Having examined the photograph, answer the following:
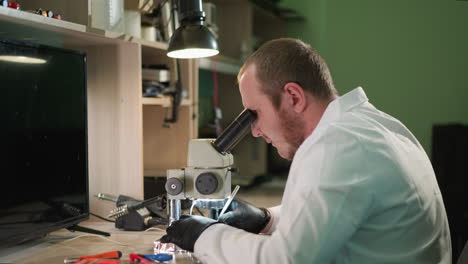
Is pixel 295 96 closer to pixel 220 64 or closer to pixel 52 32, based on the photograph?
pixel 52 32

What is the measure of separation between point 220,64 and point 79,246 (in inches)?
57.4

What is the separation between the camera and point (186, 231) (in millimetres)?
1261

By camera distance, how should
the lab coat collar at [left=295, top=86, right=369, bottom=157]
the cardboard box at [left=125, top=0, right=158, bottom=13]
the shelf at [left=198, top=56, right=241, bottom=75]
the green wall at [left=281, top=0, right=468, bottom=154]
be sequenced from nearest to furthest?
1. the lab coat collar at [left=295, top=86, right=369, bottom=157]
2. the cardboard box at [left=125, top=0, right=158, bottom=13]
3. the shelf at [left=198, top=56, right=241, bottom=75]
4. the green wall at [left=281, top=0, right=468, bottom=154]

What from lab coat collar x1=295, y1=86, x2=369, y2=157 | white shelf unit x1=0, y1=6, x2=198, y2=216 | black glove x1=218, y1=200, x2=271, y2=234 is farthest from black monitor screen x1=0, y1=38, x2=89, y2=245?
lab coat collar x1=295, y1=86, x2=369, y2=157

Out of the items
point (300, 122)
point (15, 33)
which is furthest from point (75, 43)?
point (300, 122)

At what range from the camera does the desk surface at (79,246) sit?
4.40 feet

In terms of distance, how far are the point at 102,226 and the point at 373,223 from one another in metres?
1.05

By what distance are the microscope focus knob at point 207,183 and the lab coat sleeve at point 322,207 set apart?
0.30 meters

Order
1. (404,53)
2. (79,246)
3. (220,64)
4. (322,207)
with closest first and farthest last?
(322,207) < (79,246) < (220,64) < (404,53)

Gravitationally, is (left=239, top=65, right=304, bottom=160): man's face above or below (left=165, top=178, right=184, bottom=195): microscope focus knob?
above

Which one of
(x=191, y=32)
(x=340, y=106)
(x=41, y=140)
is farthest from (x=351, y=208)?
(x=41, y=140)

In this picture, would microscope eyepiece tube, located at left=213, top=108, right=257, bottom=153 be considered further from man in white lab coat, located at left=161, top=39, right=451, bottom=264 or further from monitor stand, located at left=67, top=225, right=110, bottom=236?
monitor stand, located at left=67, top=225, right=110, bottom=236

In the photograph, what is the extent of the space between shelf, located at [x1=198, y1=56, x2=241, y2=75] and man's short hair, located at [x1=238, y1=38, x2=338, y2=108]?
1074 millimetres

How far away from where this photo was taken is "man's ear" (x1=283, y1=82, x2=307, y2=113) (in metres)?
1.29
